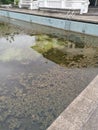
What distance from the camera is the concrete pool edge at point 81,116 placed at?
195cm

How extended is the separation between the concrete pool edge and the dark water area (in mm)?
542

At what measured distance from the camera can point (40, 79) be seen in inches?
157

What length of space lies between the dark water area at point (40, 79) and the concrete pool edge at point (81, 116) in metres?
0.54

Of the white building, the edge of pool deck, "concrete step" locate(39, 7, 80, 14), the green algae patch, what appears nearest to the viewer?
the green algae patch

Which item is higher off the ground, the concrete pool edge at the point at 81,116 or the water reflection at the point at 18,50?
the concrete pool edge at the point at 81,116

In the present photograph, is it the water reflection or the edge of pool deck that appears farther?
the edge of pool deck

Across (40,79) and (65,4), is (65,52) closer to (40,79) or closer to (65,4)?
(40,79)

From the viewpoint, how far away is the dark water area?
8.95 feet

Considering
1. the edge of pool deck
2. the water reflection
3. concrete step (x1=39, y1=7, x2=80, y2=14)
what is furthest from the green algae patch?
concrete step (x1=39, y1=7, x2=80, y2=14)

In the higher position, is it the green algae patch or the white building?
the white building

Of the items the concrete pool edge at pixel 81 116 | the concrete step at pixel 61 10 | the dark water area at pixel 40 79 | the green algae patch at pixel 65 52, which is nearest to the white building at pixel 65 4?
the concrete step at pixel 61 10

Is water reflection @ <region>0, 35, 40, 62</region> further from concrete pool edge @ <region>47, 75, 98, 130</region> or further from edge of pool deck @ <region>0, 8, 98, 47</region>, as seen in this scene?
concrete pool edge @ <region>47, 75, 98, 130</region>

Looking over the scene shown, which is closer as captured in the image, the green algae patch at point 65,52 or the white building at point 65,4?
the green algae patch at point 65,52

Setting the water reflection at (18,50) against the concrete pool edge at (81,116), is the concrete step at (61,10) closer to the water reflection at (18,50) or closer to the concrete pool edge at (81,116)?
the water reflection at (18,50)
